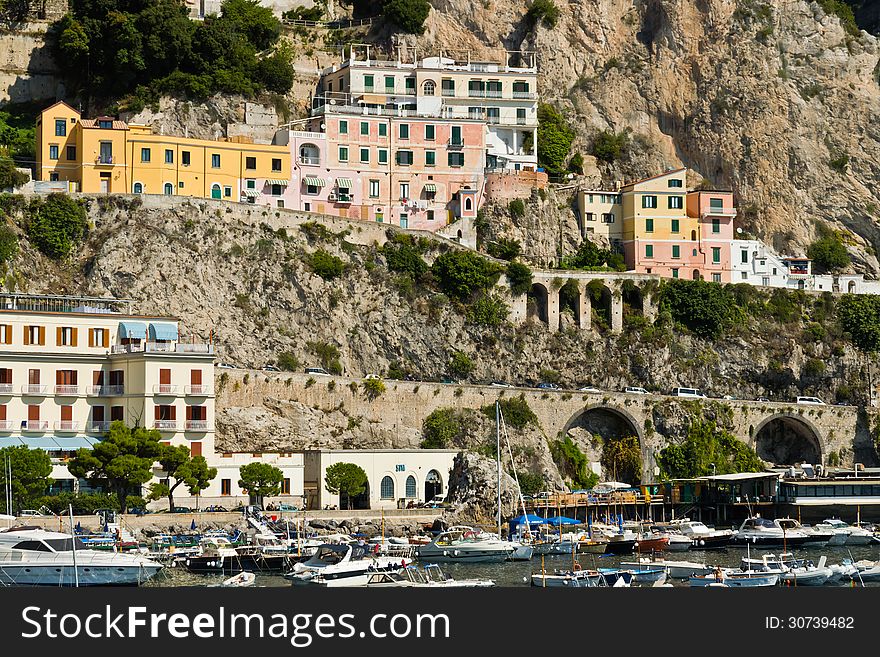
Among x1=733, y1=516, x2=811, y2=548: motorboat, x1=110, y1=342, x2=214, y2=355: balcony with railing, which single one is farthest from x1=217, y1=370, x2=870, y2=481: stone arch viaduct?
x1=733, y1=516, x2=811, y2=548: motorboat

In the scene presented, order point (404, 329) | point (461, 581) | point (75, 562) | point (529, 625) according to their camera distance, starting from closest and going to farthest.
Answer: point (529, 625), point (75, 562), point (461, 581), point (404, 329)

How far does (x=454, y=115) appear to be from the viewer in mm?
104312

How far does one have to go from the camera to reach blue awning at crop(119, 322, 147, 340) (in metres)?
80.0

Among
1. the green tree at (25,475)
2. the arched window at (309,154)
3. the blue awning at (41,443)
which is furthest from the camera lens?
the arched window at (309,154)

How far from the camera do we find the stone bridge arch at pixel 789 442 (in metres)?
100

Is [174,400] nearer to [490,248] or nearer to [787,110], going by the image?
[490,248]

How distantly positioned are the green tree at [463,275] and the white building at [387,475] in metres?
13.7

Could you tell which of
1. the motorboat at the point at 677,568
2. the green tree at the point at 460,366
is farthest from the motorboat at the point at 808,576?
the green tree at the point at 460,366

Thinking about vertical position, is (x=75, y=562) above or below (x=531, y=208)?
below

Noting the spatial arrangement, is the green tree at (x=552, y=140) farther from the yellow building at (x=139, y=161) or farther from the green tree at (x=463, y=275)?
the yellow building at (x=139, y=161)

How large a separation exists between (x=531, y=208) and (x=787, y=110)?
73.4 feet

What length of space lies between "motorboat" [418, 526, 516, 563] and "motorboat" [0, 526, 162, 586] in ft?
49.9

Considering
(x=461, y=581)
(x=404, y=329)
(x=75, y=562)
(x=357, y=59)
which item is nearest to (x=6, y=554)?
(x=75, y=562)

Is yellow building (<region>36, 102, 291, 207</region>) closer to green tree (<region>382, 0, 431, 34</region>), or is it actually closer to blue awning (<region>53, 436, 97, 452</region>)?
green tree (<region>382, 0, 431, 34</region>)
